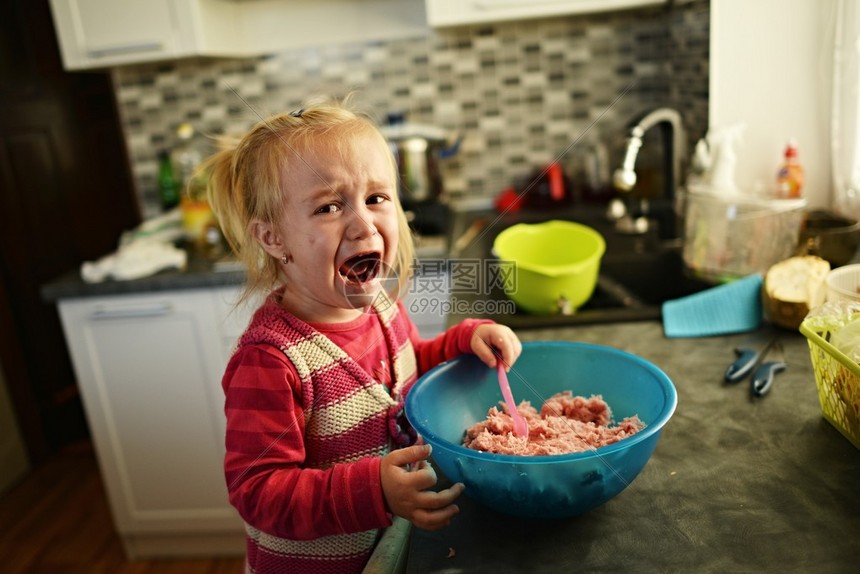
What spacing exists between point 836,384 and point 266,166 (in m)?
0.73

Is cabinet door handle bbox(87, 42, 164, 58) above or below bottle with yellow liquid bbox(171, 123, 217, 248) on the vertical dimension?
above

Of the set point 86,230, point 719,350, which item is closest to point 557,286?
point 719,350

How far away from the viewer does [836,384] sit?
2.60ft

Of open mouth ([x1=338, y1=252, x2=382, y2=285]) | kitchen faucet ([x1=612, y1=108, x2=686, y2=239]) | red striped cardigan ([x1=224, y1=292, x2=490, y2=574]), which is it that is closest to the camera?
red striped cardigan ([x1=224, y1=292, x2=490, y2=574])

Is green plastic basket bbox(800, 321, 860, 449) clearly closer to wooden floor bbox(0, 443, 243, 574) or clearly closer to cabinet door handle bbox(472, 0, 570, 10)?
cabinet door handle bbox(472, 0, 570, 10)

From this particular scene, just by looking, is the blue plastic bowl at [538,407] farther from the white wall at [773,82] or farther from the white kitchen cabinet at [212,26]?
the white kitchen cabinet at [212,26]

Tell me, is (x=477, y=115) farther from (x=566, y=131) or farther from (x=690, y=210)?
(x=690, y=210)

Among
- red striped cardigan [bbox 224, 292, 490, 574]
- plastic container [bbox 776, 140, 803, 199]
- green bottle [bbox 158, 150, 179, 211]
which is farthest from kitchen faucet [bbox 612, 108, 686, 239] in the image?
green bottle [bbox 158, 150, 179, 211]

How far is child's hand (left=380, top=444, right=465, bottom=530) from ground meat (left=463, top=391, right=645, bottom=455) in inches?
3.5

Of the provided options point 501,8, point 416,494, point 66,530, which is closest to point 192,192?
point 501,8

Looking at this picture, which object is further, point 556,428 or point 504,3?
point 504,3

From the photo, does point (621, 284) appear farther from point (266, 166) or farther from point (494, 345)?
point (266, 166)

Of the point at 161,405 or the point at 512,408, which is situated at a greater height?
the point at 512,408

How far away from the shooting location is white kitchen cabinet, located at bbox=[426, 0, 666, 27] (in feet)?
5.90
